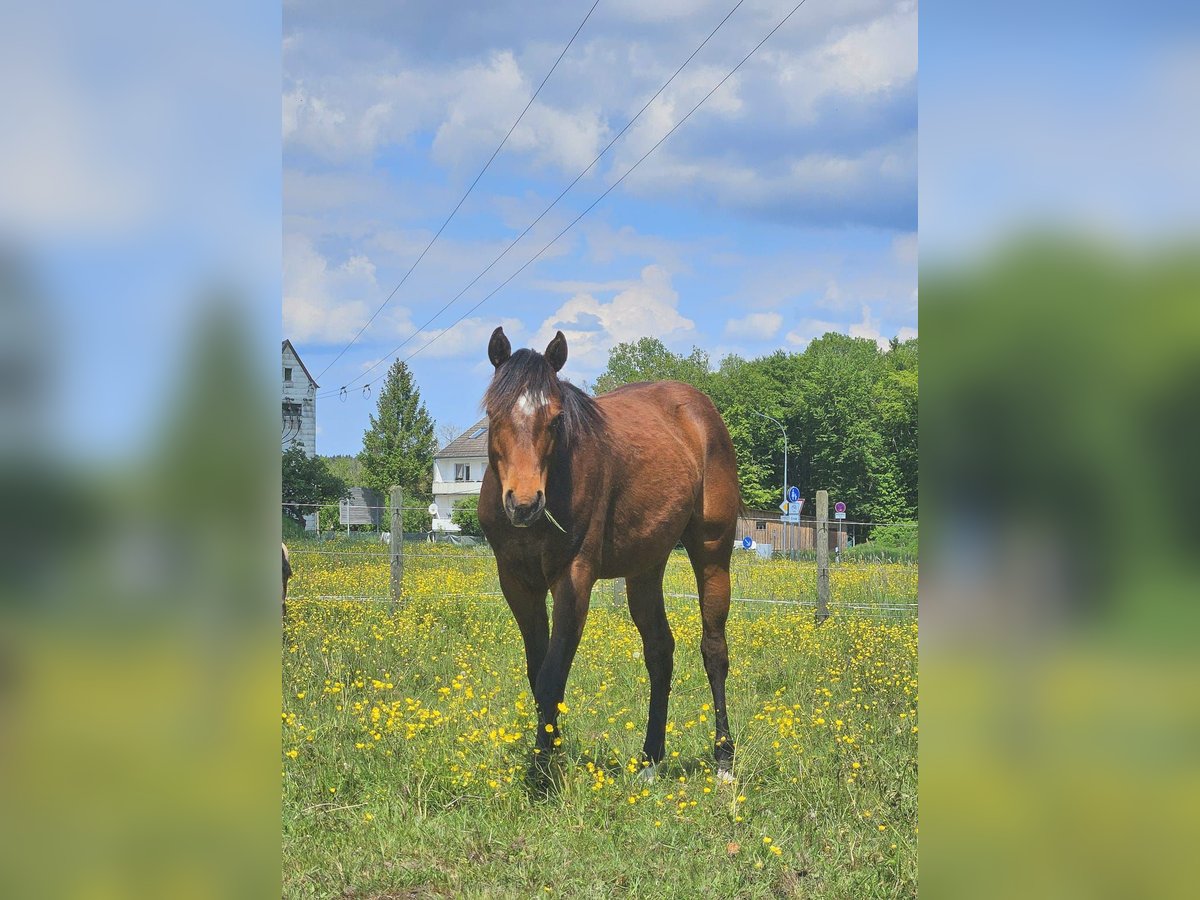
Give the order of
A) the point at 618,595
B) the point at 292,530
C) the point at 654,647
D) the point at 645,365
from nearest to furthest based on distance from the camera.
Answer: the point at 654,647 → the point at 618,595 → the point at 292,530 → the point at 645,365

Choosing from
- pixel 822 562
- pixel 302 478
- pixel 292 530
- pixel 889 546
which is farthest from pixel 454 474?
pixel 822 562

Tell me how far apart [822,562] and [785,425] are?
152ft

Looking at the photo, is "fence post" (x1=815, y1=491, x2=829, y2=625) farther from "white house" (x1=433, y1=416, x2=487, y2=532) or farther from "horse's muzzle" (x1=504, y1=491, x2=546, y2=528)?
"white house" (x1=433, y1=416, x2=487, y2=532)

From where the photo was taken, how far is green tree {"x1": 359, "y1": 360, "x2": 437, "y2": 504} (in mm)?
58688

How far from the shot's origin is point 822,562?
13.0m

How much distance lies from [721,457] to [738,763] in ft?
7.13

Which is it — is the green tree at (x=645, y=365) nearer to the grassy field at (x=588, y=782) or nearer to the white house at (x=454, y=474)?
the white house at (x=454, y=474)

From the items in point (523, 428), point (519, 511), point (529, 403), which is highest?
point (529, 403)

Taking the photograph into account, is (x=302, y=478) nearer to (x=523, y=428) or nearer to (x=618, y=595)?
(x=618, y=595)

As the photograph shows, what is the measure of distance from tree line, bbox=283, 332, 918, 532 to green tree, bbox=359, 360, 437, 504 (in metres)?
0.06

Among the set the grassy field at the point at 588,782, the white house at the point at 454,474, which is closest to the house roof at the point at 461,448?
the white house at the point at 454,474

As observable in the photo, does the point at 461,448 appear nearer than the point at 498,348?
No

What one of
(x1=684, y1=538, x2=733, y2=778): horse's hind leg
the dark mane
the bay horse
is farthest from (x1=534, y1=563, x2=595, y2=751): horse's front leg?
(x1=684, y1=538, x2=733, y2=778): horse's hind leg
